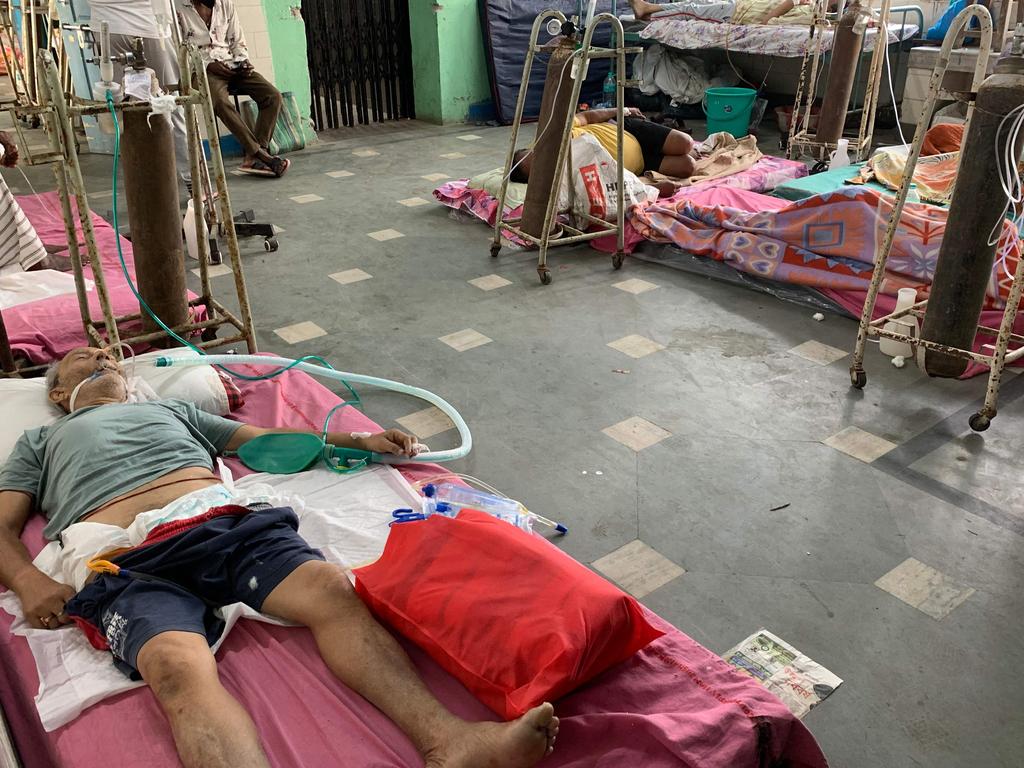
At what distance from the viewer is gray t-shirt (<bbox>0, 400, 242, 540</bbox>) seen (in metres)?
1.84

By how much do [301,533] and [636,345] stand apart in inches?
65.0

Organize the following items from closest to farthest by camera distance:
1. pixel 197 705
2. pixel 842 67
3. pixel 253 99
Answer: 1. pixel 197 705
2. pixel 842 67
3. pixel 253 99

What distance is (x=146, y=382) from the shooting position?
7.79 feet

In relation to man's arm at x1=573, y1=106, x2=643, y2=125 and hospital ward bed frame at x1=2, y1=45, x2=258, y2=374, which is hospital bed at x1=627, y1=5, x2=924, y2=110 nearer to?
man's arm at x1=573, y1=106, x2=643, y2=125

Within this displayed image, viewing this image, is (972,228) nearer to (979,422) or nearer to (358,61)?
(979,422)

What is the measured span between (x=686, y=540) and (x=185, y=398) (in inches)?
56.5

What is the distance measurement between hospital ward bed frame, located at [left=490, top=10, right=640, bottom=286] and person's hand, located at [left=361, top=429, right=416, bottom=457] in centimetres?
177

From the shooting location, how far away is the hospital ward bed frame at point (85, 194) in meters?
2.25

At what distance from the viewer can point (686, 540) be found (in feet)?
6.98

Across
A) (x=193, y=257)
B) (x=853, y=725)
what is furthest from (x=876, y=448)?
(x=193, y=257)

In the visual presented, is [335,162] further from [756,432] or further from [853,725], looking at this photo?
[853,725]

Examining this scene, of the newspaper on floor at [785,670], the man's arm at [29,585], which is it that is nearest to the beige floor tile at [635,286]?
the newspaper on floor at [785,670]

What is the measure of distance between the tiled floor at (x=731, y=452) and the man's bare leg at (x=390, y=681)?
66 centimetres

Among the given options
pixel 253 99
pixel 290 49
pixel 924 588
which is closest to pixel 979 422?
pixel 924 588
